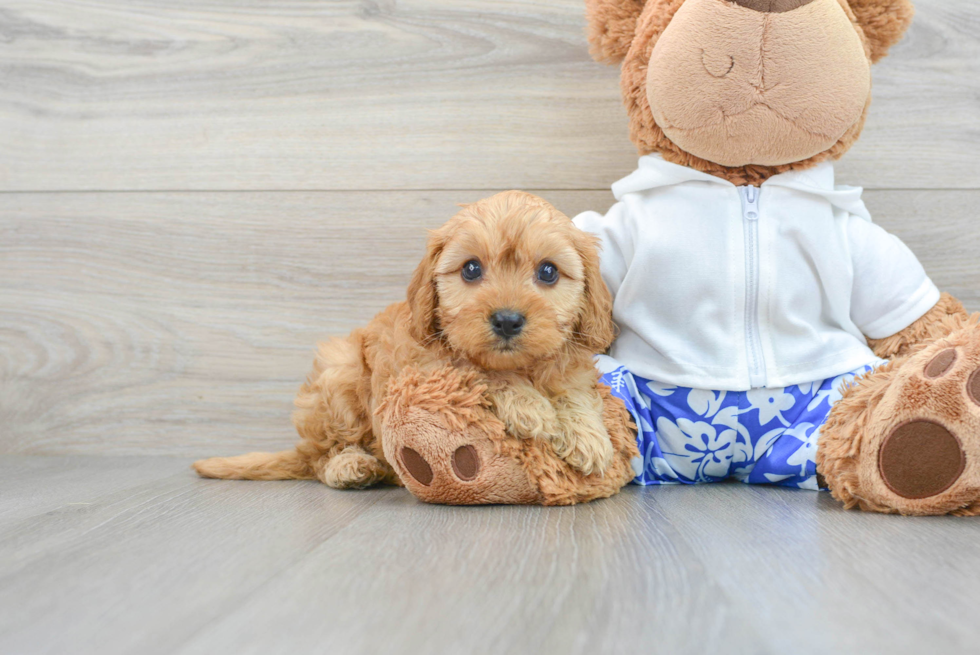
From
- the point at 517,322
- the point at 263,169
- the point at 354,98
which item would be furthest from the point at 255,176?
the point at 517,322

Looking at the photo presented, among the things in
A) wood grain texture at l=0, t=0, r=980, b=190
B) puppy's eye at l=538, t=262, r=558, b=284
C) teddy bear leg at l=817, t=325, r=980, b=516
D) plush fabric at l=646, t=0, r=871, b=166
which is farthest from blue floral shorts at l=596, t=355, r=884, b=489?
wood grain texture at l=0, t=0, r=980, b=190

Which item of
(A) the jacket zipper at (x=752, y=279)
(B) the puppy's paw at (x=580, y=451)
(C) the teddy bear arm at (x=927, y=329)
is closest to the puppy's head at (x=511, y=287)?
(B) the puppy's paw at (x=580, y=451)

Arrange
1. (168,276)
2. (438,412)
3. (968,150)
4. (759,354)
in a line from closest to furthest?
(438,412) < (759,354) < (968,150) < (168,276)

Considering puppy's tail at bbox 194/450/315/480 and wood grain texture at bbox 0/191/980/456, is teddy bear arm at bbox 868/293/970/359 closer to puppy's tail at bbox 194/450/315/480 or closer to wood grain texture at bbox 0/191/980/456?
wood grain texture at bbox 0/191/980/456

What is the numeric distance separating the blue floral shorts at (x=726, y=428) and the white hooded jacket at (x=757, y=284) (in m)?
0.02

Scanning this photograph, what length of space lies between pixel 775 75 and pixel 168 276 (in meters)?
1.10

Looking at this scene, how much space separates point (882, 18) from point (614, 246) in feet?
1.61

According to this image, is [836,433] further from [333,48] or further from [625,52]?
[333,48]

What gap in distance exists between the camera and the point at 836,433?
3.23 ft

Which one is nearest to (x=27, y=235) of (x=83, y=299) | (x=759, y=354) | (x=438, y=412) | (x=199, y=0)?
(x=83, y=299)

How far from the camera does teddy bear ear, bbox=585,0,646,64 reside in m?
1.15

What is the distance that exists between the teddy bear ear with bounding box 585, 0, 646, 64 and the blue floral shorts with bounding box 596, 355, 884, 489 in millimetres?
469

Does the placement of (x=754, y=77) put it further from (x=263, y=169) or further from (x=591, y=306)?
(x=263, y=169)

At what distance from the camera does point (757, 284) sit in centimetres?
111
